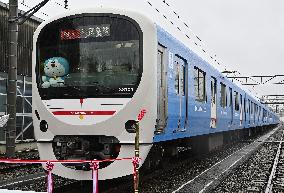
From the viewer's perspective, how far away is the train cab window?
449 inches

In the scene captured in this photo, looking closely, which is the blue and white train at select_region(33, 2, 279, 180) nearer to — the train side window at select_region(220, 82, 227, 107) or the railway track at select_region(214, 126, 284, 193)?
the railway track at select_region(214, 126, 284, 193)

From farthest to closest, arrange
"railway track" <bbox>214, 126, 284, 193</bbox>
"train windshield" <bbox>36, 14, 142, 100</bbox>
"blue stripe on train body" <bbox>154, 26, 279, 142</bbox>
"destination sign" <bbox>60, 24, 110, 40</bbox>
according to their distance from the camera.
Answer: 1. "railway track" <bbox>214, 126, 284, 193</bbox>
2. "blue stripe on train body" <bbox>154, 26, 279, 142</bbox>
3. "destination sign" <bbox>60, 24, 110, 40</bbox>
4. "train windshield" <bbox>36, 14, 142, 100</bbox>

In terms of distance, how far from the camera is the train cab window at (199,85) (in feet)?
37.4

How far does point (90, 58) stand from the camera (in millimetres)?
7934

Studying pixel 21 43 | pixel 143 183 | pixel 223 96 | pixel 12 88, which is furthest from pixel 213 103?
pixel 21 43

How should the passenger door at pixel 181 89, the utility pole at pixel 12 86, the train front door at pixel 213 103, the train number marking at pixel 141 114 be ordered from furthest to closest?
the train front door at pixel 213 103 → the utility pole at pixel 12 86 → the passenger door at pixel 181 89 → the train number marking at pixel 141 114

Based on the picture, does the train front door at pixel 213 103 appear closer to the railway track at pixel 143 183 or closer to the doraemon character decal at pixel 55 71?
the railway track at pixel 143 183

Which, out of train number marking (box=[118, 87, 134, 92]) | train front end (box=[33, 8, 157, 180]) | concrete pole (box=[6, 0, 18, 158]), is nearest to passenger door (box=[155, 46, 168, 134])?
train front end (box=[33, 8, 157, 180])

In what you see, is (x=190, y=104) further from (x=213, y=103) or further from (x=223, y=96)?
(x=223, y=96)

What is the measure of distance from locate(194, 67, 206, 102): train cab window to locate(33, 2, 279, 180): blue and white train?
272 cm

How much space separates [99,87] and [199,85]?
15.6 feet

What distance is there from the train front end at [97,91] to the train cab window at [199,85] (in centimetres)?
375

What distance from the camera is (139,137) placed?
7625 mm

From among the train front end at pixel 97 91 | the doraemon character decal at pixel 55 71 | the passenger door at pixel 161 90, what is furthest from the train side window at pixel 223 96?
the doraemon character decal at pixel 55 71
